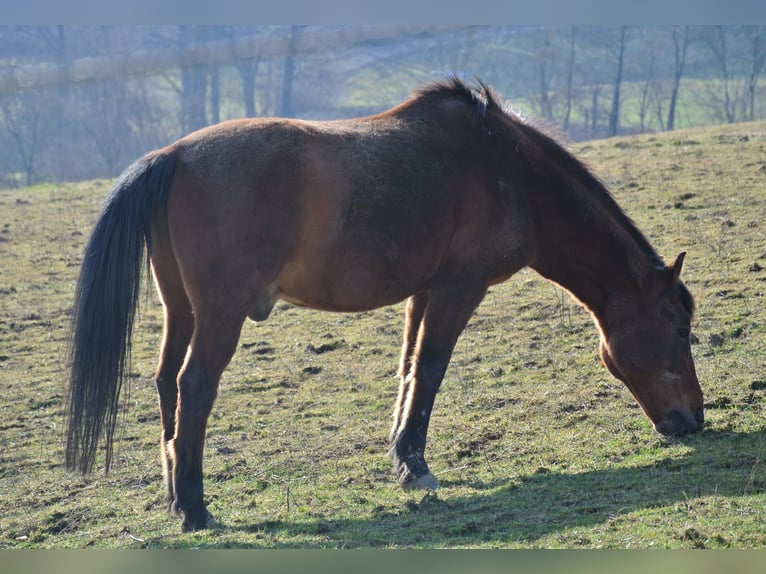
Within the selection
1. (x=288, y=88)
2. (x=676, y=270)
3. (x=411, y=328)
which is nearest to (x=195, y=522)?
(x=411, y=328)

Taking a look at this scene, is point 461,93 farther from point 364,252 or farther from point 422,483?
point 422,483

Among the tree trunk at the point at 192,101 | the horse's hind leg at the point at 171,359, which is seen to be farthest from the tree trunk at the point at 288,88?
the horse's hind leg at the point at 171,359

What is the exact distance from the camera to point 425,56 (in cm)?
3042

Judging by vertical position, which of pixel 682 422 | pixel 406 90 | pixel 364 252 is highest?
pixel 364 252

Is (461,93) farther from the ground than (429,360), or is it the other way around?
(461,93)

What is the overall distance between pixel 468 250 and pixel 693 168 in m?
8.80

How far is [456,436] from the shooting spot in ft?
21.9

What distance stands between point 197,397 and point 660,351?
10.5 feet

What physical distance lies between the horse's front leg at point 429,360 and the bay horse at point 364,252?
1 centimetres

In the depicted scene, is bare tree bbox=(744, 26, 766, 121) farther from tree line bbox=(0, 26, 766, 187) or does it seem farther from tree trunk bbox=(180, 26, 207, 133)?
tree trunk bbox=(180, 26, 207, 133)

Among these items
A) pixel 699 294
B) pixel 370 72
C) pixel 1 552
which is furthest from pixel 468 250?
pixel 370 72

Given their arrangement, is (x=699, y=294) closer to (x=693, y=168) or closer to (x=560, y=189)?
(x=560, y=189)

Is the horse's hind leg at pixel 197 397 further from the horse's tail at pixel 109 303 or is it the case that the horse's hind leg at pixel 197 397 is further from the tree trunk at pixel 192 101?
the tree trunk at pixel 192 101

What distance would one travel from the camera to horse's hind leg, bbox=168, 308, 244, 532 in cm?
500
